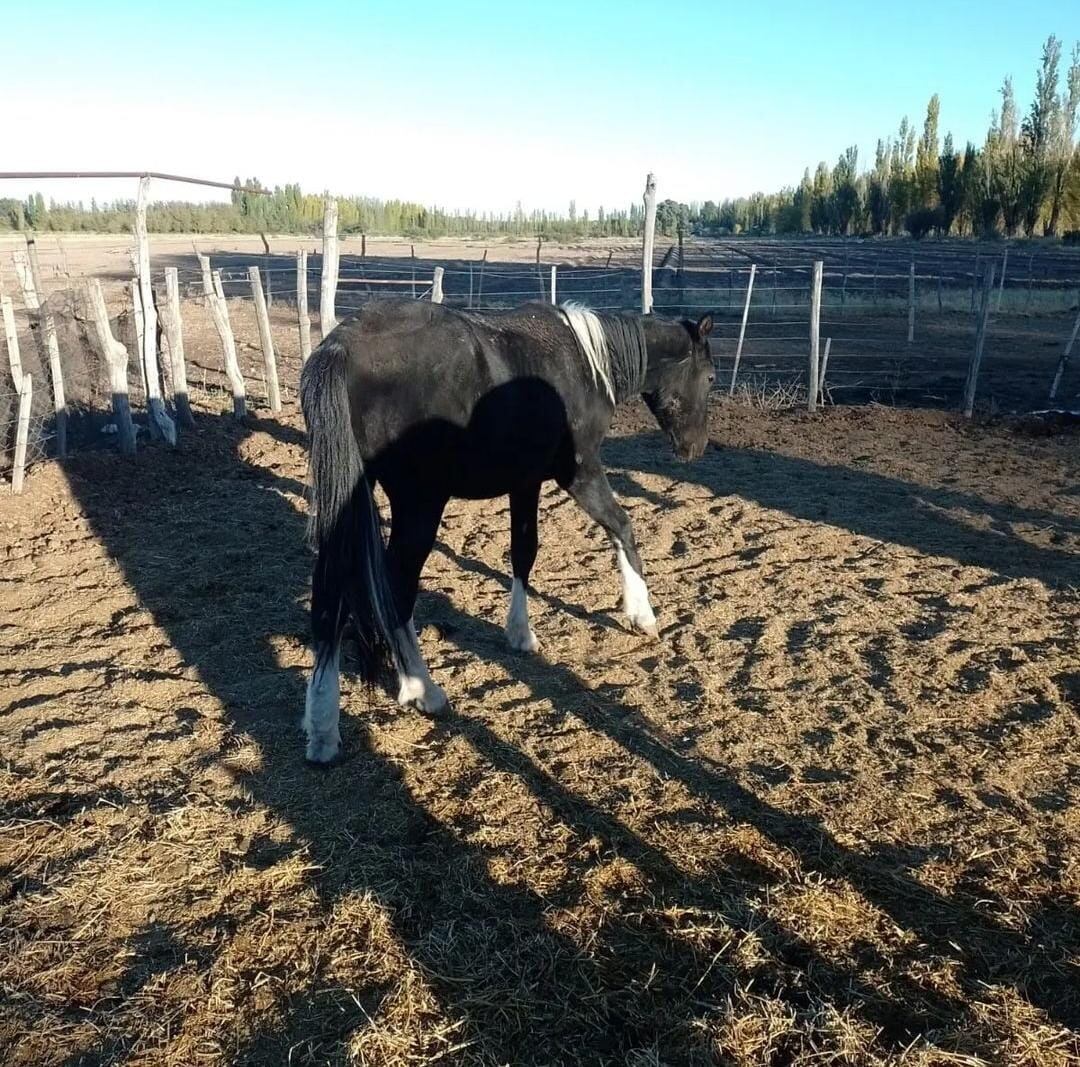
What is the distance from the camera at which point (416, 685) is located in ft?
12.6

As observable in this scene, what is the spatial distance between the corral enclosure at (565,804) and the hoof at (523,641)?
0.34ft

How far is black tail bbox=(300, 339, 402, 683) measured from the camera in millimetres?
3395

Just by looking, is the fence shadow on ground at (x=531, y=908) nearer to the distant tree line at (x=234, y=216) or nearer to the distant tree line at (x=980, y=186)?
the distant tree line at (x=234, y=216)

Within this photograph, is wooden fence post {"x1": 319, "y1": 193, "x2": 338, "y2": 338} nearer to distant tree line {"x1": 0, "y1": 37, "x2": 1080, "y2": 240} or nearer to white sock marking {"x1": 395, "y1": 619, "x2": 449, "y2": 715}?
white sock marking {"x1": 395, "y1": 619, "x2": 449, "y2": 715}

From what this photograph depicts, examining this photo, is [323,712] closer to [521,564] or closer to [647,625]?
Answer: [521,564]

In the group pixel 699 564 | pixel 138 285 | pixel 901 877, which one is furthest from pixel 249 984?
pixel 138 285

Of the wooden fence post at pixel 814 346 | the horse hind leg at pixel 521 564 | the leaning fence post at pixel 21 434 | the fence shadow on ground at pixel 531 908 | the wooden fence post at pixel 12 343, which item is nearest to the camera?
the fence shadow on ground at pixel 531 908

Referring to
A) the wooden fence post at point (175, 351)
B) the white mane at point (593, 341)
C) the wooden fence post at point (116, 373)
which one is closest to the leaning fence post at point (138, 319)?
the wooden fence post at point (175, 351)

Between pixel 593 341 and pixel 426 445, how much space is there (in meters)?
1.19

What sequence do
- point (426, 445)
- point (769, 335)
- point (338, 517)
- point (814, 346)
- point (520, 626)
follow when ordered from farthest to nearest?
point (769, 335) < point (814, 346) < point (520, 626) < point (426, 445) < point (338, 517)

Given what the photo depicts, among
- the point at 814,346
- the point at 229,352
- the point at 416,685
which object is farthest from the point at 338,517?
the point at 814,346

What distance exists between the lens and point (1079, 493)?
7.08 meters

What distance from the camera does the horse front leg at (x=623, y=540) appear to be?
14.5 ft

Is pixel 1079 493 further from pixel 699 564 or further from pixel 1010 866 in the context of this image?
pixel 1010 866
